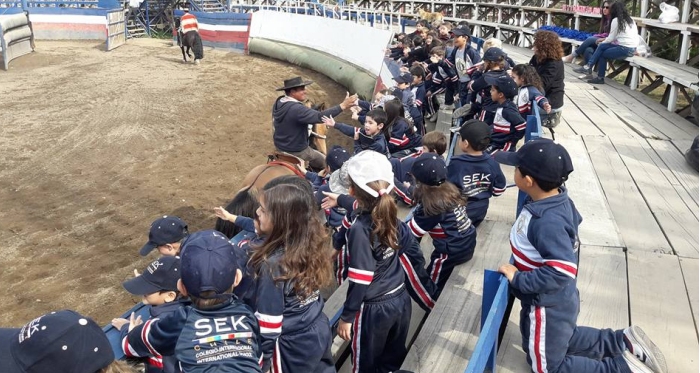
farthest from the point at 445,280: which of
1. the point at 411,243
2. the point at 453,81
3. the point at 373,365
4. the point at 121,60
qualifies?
the point at 121,60

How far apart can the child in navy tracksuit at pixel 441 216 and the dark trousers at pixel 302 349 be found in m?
1.18

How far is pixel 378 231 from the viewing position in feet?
10.8

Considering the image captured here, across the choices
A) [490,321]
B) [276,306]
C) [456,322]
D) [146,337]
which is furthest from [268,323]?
[456,322]

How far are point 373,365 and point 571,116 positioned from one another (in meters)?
5.97

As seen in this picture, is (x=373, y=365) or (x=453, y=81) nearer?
(x=373, y=365)

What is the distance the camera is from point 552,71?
24.7ft

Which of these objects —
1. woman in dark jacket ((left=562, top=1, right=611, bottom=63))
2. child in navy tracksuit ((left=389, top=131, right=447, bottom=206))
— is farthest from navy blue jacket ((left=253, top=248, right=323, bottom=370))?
woman in dark jacket ((left=562, top=1, right=611, bottom=63))

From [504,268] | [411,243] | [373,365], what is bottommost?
[373,365]

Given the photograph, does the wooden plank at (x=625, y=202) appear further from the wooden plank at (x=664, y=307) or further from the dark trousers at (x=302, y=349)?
the dark trousers at (x=302, y=349)

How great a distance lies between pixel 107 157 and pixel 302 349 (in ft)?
31.4

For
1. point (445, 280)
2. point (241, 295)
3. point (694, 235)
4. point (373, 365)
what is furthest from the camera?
point (694, 235)

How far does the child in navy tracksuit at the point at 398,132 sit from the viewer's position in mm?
6742

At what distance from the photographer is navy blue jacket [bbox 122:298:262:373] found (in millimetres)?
2428

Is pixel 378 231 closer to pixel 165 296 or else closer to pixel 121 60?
pixel 165 296
